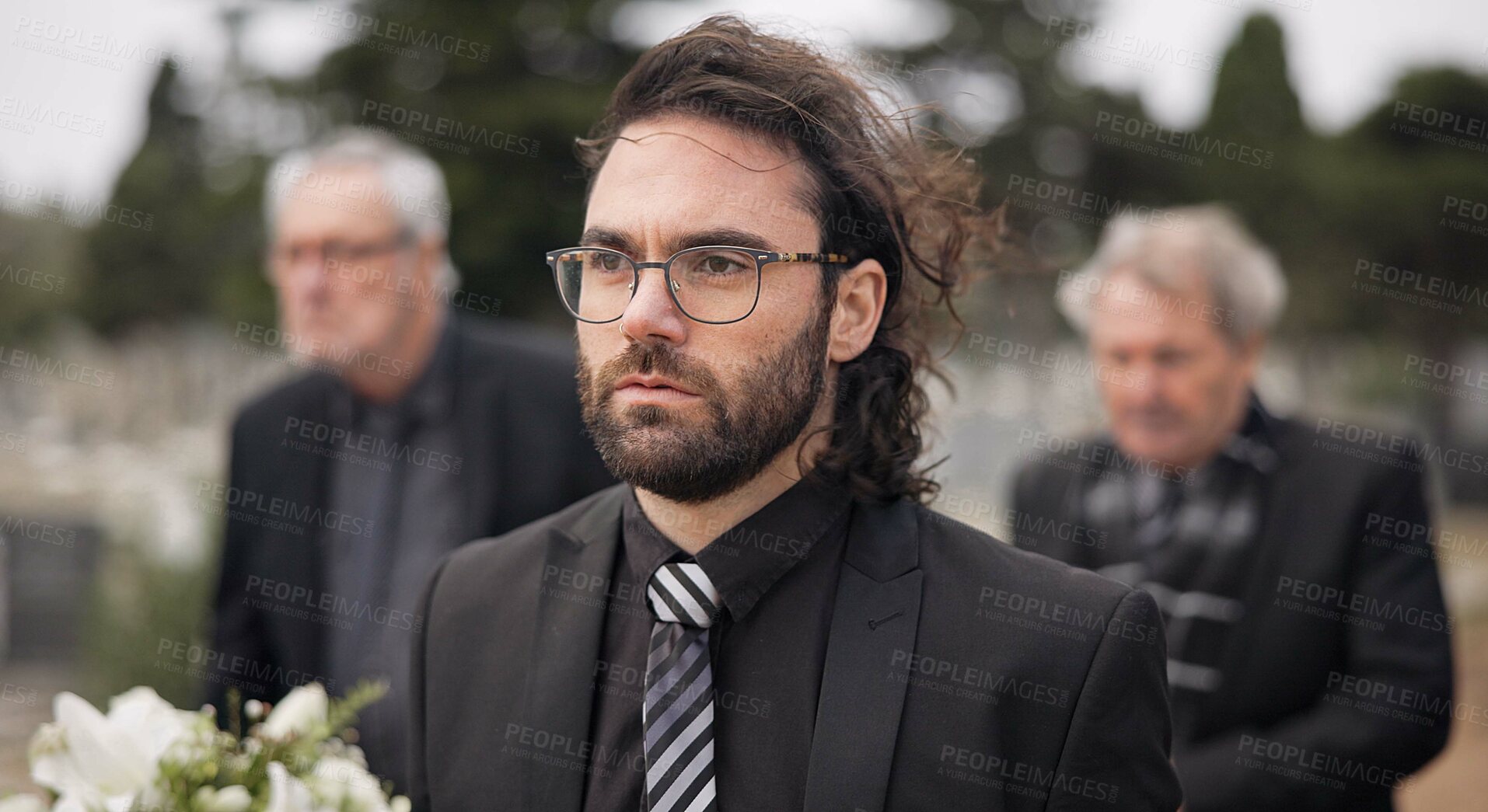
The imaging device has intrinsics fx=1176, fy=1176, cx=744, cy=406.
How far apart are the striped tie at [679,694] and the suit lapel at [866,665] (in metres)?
0.22

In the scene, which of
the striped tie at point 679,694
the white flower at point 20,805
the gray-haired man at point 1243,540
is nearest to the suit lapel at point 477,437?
the gray-haired man at point 1243,540

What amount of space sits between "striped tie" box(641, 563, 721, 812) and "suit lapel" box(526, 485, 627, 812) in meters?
0.15

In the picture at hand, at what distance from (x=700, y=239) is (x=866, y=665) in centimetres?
88

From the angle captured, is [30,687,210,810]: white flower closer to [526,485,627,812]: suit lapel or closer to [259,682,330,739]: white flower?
[259,682,330,739]: white flower

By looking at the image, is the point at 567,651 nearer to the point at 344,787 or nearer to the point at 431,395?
the point at 344,787

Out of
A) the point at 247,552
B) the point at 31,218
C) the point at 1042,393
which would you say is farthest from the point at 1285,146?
the point at 247,552

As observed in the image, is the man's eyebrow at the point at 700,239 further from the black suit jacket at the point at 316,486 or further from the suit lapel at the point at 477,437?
the suit lapel at the point at 477,437

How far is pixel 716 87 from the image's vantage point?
96.2 inches

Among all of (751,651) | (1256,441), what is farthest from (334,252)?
(1256,441)

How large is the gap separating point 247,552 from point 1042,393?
29.8ft

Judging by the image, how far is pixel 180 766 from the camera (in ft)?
6.11

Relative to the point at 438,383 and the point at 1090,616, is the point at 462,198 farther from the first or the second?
the point at 1090,616

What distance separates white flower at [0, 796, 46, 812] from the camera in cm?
178

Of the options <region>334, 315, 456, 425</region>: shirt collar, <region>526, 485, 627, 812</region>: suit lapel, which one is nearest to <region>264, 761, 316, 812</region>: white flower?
<region>526, 485, 627, 812</region>: suit lapel
